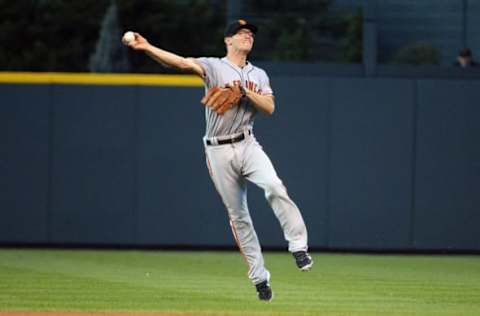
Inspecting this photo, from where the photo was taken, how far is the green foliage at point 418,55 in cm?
1572

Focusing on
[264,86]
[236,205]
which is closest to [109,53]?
[264,86]

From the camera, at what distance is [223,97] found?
8.57 metres

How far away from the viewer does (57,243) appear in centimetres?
1500

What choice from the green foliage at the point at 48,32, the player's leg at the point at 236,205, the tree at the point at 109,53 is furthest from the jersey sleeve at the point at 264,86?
the green foliage at the point at 48,32

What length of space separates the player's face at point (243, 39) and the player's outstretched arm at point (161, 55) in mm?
340

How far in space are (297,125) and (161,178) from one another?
1.76 metres

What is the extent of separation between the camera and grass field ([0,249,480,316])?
8.88 meters

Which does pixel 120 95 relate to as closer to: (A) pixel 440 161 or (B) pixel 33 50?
(A) pixel 440 161

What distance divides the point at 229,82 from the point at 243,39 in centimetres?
32

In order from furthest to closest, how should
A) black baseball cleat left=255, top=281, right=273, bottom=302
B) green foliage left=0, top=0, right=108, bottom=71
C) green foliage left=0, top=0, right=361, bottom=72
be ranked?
1. green foliage left=0, top=0, right=108, bottom=71
2. green foliage left=0, top=0, right=361, bottom=72
3. black baseball cleat left=255, top=281, right=273, bottom=302

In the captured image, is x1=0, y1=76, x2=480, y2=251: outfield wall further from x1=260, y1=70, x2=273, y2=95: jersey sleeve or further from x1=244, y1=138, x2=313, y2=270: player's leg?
x1=244, y1=138, x2=313, y2=270: player's leg

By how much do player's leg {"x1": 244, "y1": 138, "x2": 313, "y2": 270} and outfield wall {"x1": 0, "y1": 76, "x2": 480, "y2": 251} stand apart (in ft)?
20.4

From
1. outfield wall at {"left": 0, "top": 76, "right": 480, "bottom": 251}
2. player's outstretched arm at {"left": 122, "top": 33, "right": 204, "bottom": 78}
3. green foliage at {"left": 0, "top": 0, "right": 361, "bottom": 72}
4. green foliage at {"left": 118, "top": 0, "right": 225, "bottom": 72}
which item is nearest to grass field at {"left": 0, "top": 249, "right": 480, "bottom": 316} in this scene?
outfield wall at {"left": 0, "top": 76, "right": 480, "bottom": 251}

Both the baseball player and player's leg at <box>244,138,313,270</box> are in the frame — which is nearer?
player's leg at <box>244,138,313,270</box>
